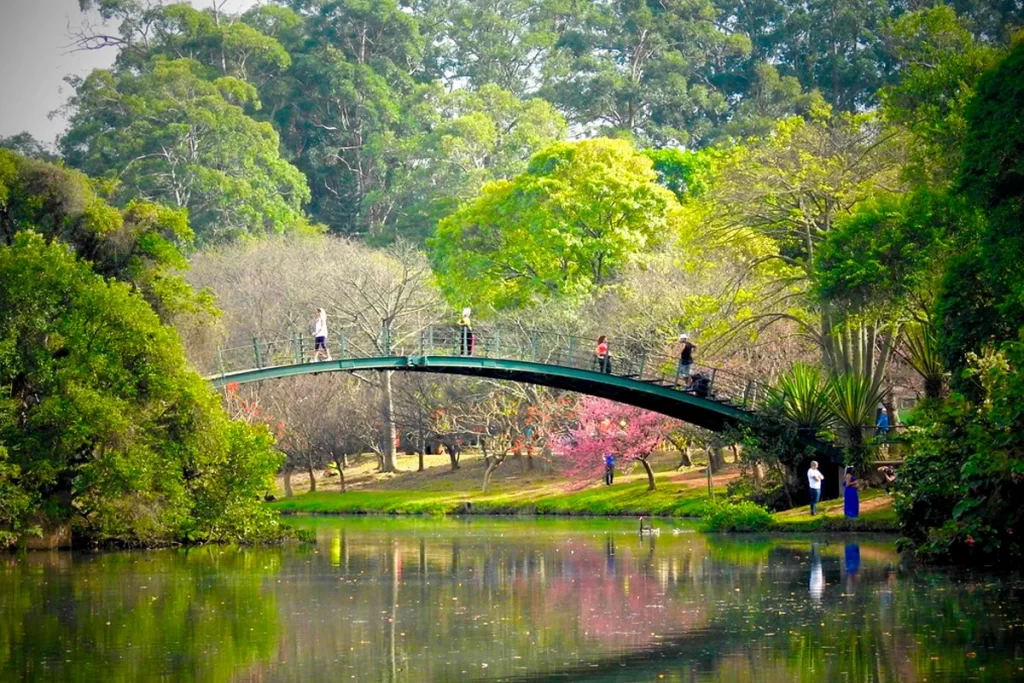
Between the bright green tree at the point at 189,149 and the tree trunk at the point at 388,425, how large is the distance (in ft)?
78.2

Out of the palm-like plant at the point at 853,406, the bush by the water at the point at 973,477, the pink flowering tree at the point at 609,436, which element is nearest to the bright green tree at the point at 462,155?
the pink flowering tree at the point at 609,436

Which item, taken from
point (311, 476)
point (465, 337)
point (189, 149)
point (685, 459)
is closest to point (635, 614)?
point (465, 337)

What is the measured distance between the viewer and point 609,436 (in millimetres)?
55094

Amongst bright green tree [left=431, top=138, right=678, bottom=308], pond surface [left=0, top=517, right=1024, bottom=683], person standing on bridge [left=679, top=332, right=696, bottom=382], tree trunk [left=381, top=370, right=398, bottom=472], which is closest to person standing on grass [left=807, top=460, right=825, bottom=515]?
pond surface [left=0, top=517, right=1024, bottom=683]

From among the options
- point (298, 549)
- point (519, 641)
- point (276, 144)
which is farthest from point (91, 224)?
point (276, 144)

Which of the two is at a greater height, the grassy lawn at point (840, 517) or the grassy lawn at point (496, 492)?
the grassy lawn at point (496, 492)

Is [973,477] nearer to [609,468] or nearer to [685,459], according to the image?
[609,468]

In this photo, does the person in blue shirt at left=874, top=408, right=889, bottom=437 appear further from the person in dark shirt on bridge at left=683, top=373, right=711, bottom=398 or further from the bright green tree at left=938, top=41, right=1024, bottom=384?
the bright green tree at left=938, top=41, right=1024, bottom=384

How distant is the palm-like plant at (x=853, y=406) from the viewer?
141 feet

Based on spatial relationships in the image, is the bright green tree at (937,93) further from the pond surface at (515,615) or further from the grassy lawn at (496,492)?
the grassy lawn at (496,492)

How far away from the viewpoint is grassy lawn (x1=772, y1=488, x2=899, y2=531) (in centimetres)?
4031

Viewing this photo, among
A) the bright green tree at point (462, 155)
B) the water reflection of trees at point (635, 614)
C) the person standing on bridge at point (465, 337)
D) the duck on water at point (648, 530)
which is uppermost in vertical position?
the bright green tree at point (462, 155)

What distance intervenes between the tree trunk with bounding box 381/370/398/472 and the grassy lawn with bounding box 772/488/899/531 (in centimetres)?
2573

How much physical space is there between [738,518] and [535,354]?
665 cm
